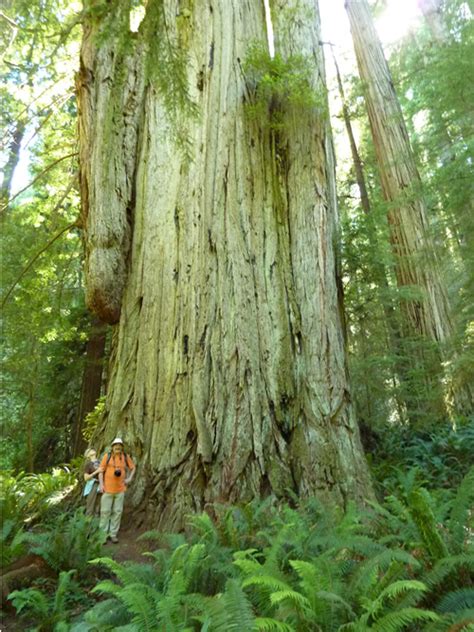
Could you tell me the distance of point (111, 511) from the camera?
15.2 feet

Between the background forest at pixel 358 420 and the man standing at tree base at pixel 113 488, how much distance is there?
0.27 m

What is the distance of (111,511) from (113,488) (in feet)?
0.74

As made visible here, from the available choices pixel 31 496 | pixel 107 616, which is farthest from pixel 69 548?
pixel 31 496

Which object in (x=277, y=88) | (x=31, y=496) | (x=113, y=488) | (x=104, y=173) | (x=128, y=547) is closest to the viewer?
(x=128, y=547)

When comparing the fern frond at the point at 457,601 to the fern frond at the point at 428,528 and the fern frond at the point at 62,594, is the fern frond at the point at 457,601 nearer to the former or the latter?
the fern frond at the point at 428,528

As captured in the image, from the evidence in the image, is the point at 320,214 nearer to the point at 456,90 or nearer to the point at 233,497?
the point at 456,90

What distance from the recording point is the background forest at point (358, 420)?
95.5 inches

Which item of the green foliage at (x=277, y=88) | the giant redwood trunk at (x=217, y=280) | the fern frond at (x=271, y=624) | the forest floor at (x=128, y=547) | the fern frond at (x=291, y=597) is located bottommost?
the fern frond at (x=271, y=624)

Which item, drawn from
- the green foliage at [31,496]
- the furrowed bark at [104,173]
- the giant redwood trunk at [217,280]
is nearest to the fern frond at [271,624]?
the giant redwood trunk at [217,280]

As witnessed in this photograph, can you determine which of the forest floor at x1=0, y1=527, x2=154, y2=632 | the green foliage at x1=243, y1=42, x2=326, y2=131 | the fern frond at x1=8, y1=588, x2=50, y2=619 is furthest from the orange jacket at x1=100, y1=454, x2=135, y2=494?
the green foliage at x1=243, y1=42, x2=326, y2=131

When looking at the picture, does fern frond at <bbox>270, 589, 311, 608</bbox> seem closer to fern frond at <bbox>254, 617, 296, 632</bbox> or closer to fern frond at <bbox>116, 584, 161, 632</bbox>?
fern frond at <bbox>254, 617, 296, 632</bbox>

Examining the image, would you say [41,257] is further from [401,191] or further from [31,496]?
[401,191]

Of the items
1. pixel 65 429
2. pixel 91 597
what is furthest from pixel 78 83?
pixel 65 429

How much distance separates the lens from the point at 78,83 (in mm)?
6367
